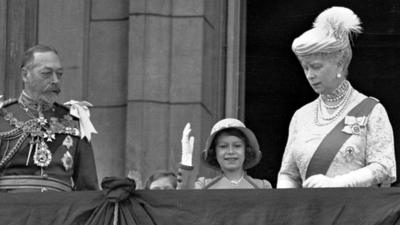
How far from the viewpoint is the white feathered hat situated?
1419 cm

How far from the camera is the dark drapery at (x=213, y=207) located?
1357cm

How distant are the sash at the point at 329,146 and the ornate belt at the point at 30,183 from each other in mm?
1589

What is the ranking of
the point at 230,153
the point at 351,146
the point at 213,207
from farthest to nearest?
the point at 230,153 < the point at 351,146 < the point at 213,207

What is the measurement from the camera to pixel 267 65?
18219mm

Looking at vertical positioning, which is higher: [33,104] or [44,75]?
[44,75]

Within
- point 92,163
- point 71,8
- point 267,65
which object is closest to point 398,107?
point 267,65

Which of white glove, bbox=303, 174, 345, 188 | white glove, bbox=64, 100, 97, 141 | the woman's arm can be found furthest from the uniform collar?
white glove, bbox=303, 174, 345, 188

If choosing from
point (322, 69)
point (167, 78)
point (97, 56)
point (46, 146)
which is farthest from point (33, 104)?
point (97, 56)

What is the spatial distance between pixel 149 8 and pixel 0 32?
1128 millimetres

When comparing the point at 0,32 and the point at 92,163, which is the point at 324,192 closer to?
the point at 92,163

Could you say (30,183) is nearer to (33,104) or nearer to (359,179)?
(33,104)

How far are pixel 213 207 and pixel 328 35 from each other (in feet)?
4.28

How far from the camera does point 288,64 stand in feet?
59.6

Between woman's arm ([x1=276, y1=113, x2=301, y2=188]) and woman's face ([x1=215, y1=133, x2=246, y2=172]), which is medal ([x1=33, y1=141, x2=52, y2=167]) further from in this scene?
woman's arm ([x1=276, y1=113, x2=301, y2=188])
